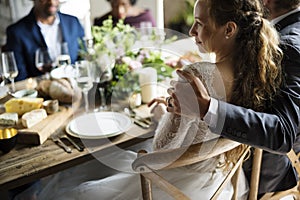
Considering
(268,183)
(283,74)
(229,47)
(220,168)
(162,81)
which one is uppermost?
(229,47)

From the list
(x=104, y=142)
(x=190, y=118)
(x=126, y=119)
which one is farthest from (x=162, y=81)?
(x=190, y=118)

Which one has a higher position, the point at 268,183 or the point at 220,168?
the point at 220,168

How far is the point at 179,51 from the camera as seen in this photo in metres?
2.04

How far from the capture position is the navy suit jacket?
1024mm

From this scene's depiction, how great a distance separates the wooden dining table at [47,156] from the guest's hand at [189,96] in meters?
0.33

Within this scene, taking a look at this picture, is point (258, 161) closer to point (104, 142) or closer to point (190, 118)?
point (190, 118)

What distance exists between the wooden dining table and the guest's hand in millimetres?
333

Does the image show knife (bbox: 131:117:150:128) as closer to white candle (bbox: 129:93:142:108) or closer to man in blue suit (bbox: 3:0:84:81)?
white candle (bbox: 129:93:142:108)

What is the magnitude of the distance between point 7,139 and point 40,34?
171cm

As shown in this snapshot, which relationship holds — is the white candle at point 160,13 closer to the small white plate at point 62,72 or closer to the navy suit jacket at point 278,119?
the small white plate at point 62,72

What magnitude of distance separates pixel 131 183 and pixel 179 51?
96cm

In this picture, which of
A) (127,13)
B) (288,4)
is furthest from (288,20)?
(127,13)

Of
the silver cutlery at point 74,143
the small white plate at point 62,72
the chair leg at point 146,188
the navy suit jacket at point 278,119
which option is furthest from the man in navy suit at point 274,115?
the small white plate at point 62,72

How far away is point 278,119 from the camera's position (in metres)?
1.08
